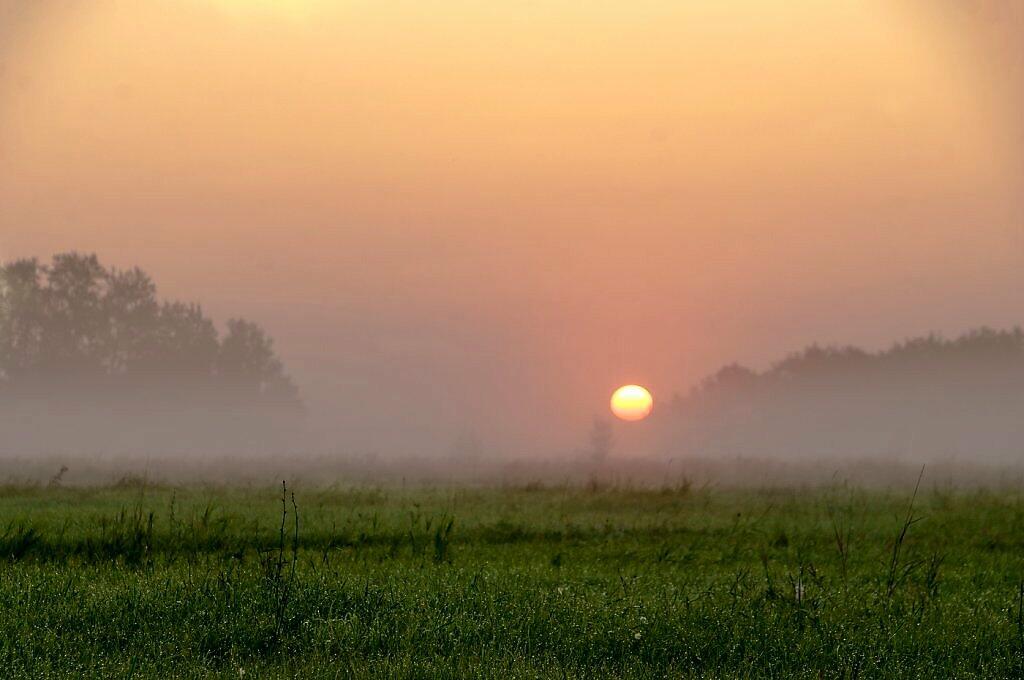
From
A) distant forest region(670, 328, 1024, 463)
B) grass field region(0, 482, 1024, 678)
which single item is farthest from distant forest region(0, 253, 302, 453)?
grass field region(0, 482, 1024, 678)

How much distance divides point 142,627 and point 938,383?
135m

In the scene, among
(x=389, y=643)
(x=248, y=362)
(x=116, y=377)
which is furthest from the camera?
(x=248, y=362)

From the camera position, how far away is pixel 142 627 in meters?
8.98

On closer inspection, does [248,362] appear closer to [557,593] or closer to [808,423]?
[808,423]

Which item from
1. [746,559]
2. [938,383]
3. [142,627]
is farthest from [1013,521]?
[938,383]

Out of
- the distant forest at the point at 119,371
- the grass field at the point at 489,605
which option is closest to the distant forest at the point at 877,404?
the distant forest at the point at 119,371

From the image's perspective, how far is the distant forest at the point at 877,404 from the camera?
404 ft

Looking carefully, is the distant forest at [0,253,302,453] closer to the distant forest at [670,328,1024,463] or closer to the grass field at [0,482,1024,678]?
the distant forest at [670,328,1024,463]

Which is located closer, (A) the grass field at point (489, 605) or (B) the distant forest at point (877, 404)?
(A) the grass field at point (489, 605)

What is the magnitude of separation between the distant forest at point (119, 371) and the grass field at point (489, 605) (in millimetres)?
77307

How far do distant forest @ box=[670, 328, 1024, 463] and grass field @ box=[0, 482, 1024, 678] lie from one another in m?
92.5

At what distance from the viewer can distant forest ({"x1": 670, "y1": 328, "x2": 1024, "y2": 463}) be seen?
404 feet

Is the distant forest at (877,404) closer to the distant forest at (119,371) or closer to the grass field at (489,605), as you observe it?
the distant forest at (119,371)

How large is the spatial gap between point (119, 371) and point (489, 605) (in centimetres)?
9231
